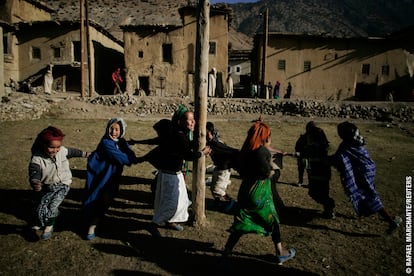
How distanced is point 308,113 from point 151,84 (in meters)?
13.2

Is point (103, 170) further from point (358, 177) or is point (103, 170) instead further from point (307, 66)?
point (307, 66)

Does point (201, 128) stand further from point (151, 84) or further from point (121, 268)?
point (151, 84)

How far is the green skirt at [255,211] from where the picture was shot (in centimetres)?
325

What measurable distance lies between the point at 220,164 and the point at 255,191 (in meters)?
1.48

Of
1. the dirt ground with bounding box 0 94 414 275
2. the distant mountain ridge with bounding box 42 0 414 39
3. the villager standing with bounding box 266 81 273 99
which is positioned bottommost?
the dirt ground with bounding box 0 94 414 275

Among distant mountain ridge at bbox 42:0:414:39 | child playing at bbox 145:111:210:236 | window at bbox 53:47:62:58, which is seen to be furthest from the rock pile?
distant mountain ridge at bbox 42:0:414:39

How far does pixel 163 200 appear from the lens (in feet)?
13.1

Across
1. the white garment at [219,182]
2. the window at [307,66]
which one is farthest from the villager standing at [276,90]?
the white garment at [219,182]

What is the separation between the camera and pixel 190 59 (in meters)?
23.5

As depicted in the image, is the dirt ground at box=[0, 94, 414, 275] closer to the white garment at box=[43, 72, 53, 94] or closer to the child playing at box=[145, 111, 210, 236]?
the child playing at box=[145, 111, 210, 236]

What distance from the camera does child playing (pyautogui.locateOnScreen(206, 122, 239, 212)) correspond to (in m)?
4.55

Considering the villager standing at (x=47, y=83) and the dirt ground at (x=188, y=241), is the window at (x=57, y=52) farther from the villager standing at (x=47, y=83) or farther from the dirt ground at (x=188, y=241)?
the dirt ground at (x=188, y=241)

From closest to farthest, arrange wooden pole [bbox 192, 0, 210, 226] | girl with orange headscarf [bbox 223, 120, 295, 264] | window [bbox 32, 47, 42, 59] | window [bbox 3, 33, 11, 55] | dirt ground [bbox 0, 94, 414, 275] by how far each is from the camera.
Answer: girl with orange headscarf [bbox 223, 120, 295, 264], dirt ground [bbox 0, 94, 414, 275], wooden pole [bbox 192, 0, 210, 226], window [bbox 3, 33, 11, 55], window [bbox 32, 47, 42, 59]

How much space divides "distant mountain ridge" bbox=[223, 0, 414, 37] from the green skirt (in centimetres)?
7545
